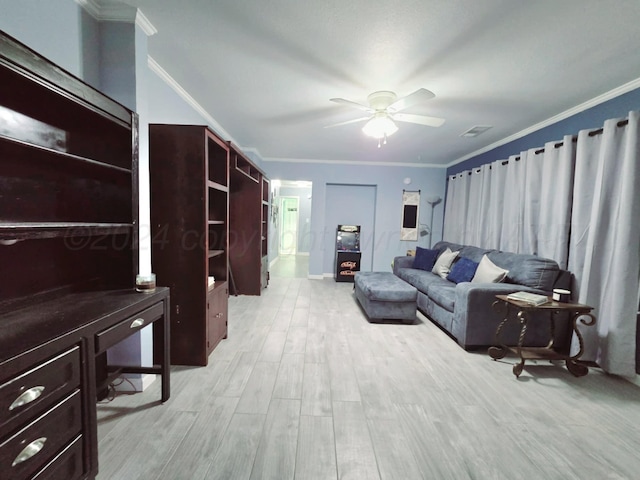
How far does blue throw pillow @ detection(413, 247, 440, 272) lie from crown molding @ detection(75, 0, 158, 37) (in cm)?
435

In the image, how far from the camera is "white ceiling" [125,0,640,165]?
4.88 feet

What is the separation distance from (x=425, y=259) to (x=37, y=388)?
448 centimetres

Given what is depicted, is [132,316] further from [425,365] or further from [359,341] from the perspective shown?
[425,365]

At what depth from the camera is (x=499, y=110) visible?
275 centimetres

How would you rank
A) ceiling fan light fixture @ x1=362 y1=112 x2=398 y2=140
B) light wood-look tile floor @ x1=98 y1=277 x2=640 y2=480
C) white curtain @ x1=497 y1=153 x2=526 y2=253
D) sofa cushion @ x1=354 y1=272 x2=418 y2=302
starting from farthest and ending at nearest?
white curtain @ x1=497 y1=153 x2=526 y2=253, sofa cushion @ x1=354 y1=272 x2=418 y2=302, ceiling fan light fixture @ x1=362 y1=112 x2=398 y2=140, light wood-look tile floor @ x1=98 y1=277 x2=640 y2=480

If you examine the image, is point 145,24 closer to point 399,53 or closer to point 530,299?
point 399,53

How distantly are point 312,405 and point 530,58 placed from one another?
2.87 m

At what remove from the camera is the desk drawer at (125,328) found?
1.11 metres

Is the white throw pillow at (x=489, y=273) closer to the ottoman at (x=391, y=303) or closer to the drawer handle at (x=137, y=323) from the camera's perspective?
the ottoman at (x=391, y=303)

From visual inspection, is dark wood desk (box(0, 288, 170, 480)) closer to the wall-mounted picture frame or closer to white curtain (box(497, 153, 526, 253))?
white curtain (box(497, 153, 526, 253))

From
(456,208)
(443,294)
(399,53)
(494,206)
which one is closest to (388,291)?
(443,294)

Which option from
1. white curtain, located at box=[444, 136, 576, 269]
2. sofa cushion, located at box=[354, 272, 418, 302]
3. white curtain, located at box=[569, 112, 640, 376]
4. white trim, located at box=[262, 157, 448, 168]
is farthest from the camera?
white trim, located at box=[262, 157, 448, 168]

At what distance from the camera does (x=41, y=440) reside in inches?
34.4

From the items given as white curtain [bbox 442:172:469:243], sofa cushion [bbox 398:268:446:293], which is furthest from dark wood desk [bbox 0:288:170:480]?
white curtain [bbox 442:172:469:243]
